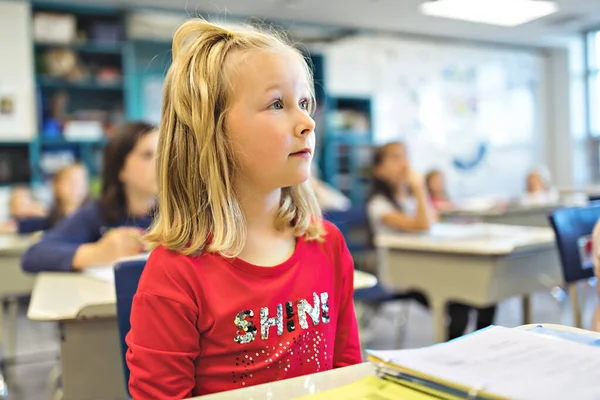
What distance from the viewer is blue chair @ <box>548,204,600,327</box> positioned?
1.56 meters

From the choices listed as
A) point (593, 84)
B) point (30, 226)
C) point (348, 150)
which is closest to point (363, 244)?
point (30, 226)

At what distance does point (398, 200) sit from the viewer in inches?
131

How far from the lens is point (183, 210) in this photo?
891mm

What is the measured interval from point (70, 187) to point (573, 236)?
3.35 metres

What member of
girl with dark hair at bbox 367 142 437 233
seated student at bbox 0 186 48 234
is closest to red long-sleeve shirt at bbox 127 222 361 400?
girl with dark hair at bbox 367 142 437 233

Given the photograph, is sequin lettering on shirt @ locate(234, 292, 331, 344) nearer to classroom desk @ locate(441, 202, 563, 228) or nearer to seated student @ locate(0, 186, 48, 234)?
classroom desk @ locate(441, 202, 563, 228)

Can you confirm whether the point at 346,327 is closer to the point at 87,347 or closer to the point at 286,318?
the point at 286,318

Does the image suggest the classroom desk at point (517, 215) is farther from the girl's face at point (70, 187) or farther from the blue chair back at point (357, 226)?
the girl's face at point (70, 187)

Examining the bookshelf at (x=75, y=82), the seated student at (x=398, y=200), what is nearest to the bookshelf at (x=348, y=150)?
the bookshelf at (x=75, y=82)

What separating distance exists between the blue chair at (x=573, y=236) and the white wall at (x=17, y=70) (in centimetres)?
505

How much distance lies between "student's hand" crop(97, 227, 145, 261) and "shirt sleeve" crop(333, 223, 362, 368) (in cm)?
89

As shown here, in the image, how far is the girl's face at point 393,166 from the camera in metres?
3.34

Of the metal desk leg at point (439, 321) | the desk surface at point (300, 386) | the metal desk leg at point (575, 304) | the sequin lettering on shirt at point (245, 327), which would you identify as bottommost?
the metal desk leg at point (439, 321)

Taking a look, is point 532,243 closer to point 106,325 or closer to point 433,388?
point 106,325
